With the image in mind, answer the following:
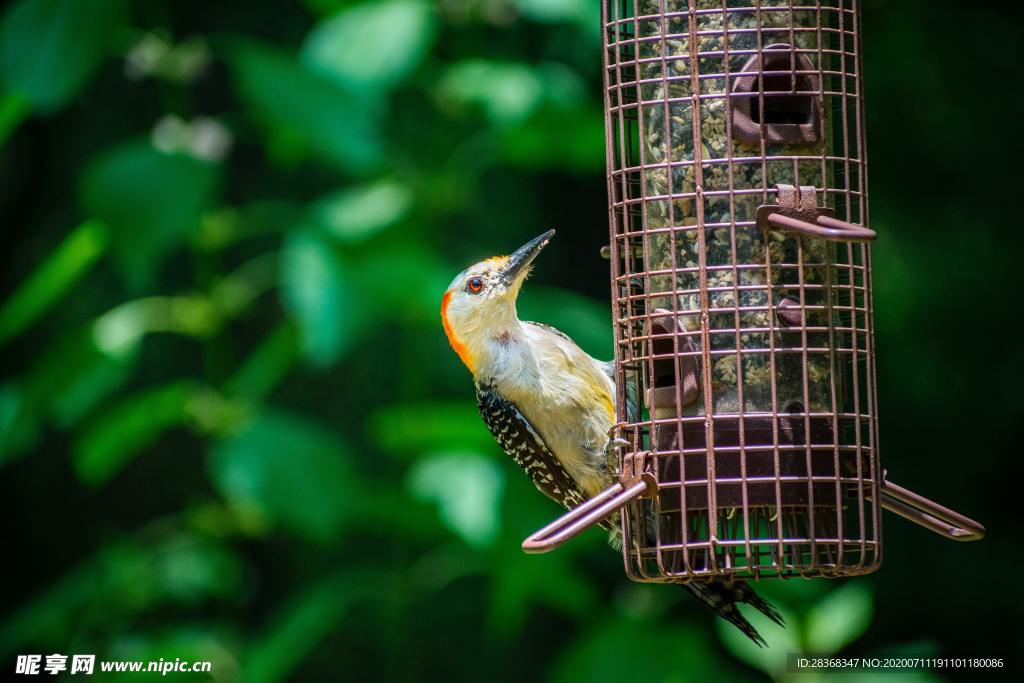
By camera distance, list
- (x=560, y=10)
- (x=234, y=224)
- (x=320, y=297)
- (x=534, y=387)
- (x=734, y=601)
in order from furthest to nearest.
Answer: (x=234, y=224) < (x=560, y=10) < (x=320, y=297) < (x=534, y=387) < (x=734, y=601)

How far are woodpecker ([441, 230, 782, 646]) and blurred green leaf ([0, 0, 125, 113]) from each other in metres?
2.29

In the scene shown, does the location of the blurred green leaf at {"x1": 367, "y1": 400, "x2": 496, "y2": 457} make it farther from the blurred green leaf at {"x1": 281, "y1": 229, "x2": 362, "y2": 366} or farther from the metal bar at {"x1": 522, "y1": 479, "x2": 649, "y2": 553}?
the metal bar at {"x1": 522, "y1": 479, "x2": 649, "y2": 553}

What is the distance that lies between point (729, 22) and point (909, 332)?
4.40 m

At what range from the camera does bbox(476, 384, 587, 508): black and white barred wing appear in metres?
6.57

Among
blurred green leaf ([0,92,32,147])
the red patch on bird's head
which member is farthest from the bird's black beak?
blurred green leaf ([0,92,32,147])

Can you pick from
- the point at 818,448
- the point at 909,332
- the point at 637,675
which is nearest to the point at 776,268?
the point at 818,448

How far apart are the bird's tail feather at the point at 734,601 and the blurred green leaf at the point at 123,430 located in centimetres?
326

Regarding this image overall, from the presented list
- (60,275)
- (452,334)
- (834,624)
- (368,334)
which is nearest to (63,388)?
(60,275)

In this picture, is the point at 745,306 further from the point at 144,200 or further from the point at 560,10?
the point at 144,200

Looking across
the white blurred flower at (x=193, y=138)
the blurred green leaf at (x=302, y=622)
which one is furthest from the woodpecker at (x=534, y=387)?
the white blurred flower at (x=193, y=138)

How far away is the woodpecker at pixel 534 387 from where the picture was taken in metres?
6.50

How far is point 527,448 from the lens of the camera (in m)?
6.64

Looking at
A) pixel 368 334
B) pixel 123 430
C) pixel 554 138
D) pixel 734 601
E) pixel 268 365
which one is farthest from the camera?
pixel 368 334

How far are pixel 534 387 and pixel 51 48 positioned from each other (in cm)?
309
